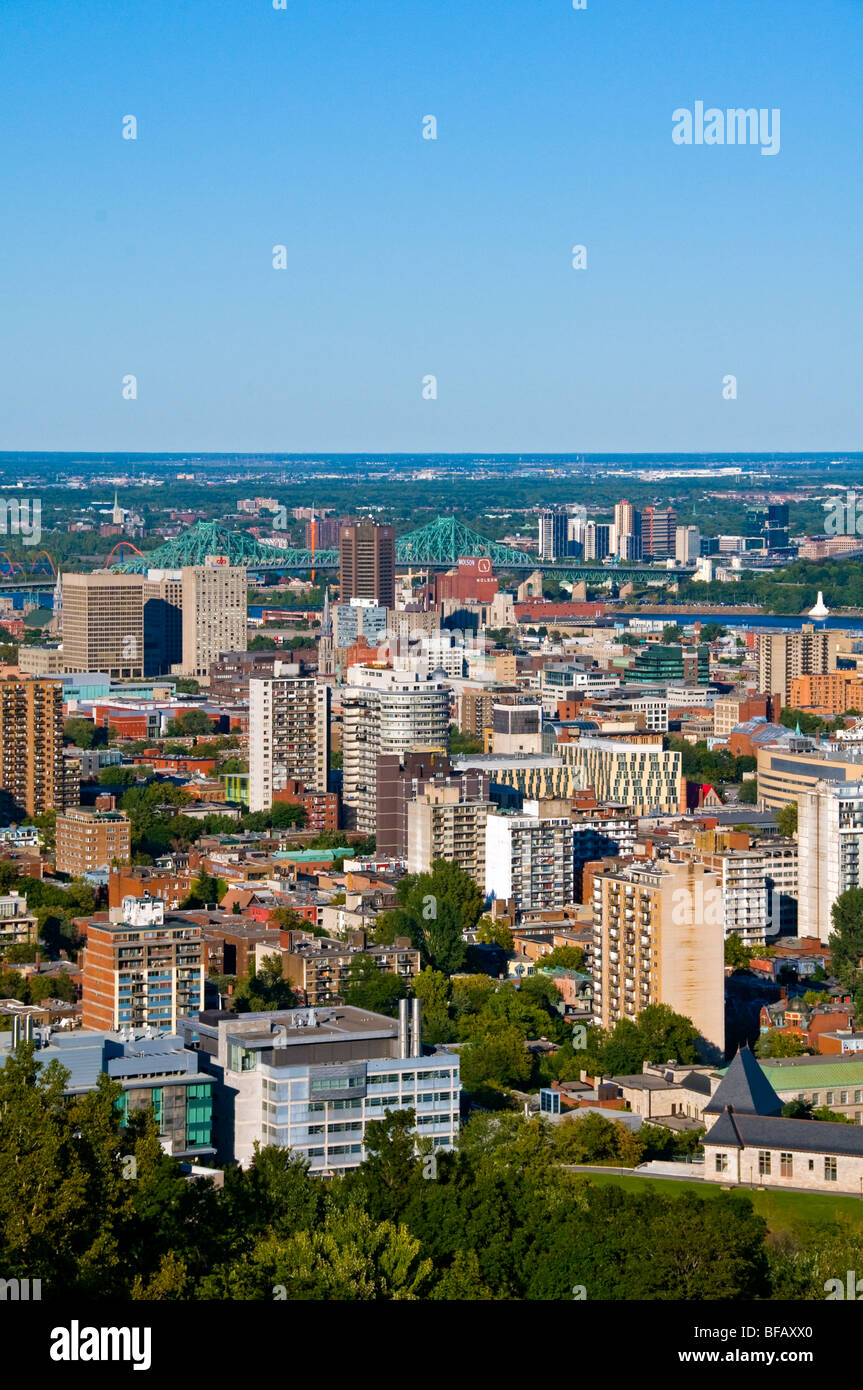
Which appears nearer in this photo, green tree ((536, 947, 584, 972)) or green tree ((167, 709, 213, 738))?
green tree ((536, 947, 584, 972))

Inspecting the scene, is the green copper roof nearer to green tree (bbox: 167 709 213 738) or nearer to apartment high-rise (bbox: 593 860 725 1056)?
apartment high-rise (bbox: 593 860 725 1056)

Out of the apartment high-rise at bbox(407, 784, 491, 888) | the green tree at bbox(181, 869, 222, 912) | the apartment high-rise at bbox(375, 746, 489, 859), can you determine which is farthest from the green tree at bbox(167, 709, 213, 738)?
the green tree at bbox(181, 869, 222, 912)

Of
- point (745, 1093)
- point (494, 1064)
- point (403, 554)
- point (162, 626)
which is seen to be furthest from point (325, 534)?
point (745, 1093)

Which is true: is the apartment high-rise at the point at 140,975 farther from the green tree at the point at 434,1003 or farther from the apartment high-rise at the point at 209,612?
the apartment high-rise at the point at 209,612

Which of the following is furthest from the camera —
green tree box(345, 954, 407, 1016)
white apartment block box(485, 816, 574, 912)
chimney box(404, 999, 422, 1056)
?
white apartment block box(485, 816, 574, 912)

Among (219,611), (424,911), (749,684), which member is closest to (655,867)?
(424,911)

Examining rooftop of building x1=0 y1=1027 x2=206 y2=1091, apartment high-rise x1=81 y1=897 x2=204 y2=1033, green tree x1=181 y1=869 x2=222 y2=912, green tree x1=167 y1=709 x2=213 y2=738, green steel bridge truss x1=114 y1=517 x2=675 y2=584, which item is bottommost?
green tree x1=167 y1=709 x2=213 y2=738

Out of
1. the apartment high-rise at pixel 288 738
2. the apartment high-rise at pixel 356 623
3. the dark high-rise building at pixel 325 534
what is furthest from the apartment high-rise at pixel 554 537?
the apartment high-rise at pixel 288 738

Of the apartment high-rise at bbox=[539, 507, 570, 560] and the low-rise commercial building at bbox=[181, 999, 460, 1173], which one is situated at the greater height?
the apartment high-rise at bbox=[539, 507, 570, 560]
